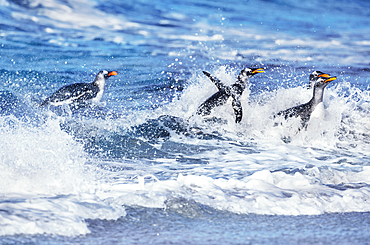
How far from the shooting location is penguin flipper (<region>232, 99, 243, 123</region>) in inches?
309

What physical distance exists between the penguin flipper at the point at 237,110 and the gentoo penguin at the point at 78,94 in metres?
3.10

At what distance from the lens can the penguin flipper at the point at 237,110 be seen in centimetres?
786

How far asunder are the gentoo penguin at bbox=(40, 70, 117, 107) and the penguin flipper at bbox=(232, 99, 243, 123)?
3100 mm

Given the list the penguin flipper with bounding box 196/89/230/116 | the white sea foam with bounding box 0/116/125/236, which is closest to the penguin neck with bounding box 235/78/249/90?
the penguin flipper with bounding box 196/89/230/116

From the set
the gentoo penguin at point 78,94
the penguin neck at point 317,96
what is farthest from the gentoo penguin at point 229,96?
the gentoo penguin at point 78,94

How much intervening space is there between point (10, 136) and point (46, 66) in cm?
1260

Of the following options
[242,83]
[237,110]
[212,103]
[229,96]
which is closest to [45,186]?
[237,110]

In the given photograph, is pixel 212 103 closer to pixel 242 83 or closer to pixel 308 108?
pixel 242 83

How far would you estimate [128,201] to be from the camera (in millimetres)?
3104

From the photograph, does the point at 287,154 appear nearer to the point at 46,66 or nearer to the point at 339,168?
the point at 339,168

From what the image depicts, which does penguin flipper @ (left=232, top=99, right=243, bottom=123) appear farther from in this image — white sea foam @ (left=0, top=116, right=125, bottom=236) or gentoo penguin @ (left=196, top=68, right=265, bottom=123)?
white sea foam @ (left=0, top=116, right=125, bottom=236)

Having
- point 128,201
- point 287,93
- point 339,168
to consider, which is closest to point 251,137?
point 339,168

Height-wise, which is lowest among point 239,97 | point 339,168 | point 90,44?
point 339,168

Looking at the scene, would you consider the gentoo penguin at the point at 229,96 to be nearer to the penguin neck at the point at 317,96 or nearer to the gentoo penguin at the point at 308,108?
the gentoo penguin at the point at 308,108
